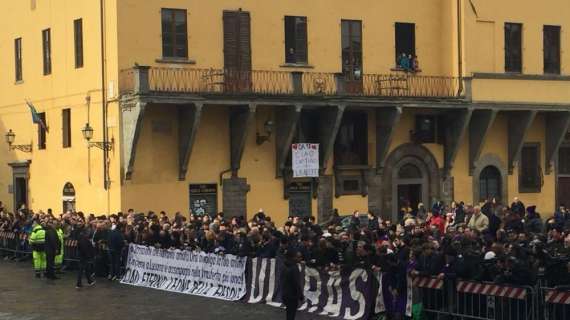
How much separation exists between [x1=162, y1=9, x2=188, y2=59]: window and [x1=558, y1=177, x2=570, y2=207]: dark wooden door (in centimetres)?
1679

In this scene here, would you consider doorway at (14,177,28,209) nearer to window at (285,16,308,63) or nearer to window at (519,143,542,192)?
window at (285,16,308,63)

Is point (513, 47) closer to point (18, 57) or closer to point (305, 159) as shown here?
point (305, 159)

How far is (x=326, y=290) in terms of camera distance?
Answer: 21.9 m

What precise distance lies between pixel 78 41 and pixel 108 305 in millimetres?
15094

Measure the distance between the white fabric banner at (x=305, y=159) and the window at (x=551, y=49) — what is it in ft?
35.3

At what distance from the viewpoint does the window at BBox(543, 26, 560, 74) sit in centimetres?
4069

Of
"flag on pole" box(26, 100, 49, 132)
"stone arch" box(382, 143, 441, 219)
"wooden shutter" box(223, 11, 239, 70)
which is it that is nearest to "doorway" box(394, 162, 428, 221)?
"stone arch" box(382, 143, 441, 219)

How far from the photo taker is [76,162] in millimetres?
36688

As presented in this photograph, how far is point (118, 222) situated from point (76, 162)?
8234 mm

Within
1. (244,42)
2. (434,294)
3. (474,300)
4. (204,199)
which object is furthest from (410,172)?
(474,300)

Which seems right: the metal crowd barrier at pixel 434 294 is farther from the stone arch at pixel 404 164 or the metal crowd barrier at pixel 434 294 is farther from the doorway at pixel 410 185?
the doorway at pixel 410 185

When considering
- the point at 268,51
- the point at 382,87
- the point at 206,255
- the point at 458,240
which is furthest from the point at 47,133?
the point at 458,240

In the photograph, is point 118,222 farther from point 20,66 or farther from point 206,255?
point 20,66

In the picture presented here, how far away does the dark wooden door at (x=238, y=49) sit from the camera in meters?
34.9
